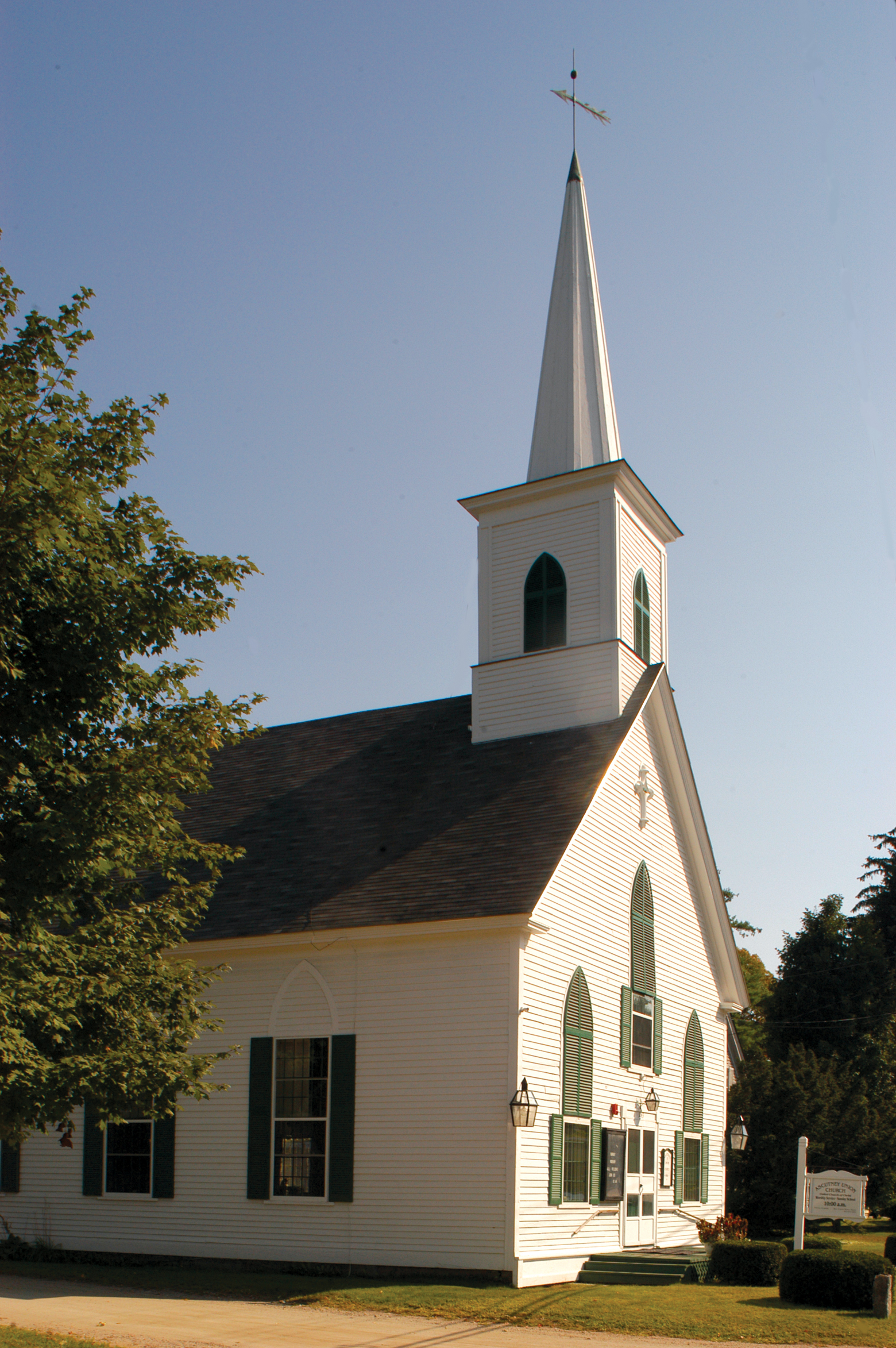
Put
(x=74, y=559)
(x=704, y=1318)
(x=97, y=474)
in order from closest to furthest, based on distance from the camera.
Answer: (x=74, y=559) → (x=97, y=474) → (x=704, y=1318)

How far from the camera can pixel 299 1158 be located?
58.7 feet

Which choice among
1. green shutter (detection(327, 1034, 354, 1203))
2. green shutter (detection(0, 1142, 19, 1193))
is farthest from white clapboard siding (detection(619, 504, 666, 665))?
green shutter (detection(0, 1142, 19, 1193))

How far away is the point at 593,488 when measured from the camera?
2273 cm

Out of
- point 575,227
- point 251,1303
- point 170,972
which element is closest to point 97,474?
point 170,972

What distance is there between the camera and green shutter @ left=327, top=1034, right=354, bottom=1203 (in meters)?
17.2

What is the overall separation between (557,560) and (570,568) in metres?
0.33

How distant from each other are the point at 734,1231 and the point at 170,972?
12756mm

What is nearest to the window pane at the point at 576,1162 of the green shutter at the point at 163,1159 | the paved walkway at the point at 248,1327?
the paved walkway at the point at 248,1327

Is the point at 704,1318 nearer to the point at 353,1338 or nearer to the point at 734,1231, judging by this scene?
the point at 353,1338

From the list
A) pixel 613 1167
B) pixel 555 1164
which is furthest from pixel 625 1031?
pixel 555 1164

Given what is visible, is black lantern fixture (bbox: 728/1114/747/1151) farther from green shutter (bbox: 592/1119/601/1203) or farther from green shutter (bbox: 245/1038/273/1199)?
green shutter (bbox: 245/1038/273/1199)

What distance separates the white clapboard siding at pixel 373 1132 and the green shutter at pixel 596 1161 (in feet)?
8.59

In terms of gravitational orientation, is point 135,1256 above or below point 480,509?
below

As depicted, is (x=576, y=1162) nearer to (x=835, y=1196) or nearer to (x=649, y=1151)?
(x=649, y=1151)
